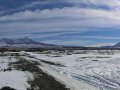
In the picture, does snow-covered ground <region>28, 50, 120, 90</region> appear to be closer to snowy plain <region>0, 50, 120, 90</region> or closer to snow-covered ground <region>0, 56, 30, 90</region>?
snowy plain <region>0, 50, 120, 90</region>

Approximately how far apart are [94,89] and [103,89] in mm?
575

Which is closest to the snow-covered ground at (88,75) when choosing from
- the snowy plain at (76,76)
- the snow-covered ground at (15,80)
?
the snowy plain at (76,76)

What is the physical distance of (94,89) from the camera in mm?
16875

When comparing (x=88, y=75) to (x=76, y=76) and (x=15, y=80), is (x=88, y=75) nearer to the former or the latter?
(x=76, y=76)

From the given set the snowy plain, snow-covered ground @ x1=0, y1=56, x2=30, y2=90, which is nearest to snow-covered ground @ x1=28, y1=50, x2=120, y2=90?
the snowy plain

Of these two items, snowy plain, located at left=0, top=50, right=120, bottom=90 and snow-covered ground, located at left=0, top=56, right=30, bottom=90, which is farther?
snowy plain, located at left=0, top=50, right=120, bottom=90

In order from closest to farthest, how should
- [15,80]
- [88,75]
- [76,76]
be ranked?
[15,80] → [76,76] → [88,75]

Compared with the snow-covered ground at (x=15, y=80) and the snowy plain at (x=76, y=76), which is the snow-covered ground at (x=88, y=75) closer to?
the snowy plain at (x=76, y=76)

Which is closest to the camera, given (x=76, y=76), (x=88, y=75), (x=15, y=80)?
(x=15, y=80)

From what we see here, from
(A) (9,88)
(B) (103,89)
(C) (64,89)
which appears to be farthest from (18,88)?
(B) (103,89)

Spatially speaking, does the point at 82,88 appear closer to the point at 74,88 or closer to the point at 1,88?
the point at 74,88

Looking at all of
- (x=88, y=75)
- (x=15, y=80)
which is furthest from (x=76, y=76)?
(x=15, y=80)

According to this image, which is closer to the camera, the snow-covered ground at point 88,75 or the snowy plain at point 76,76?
the snow-covered ground at point 88,75

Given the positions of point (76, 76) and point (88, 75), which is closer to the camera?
point (76, 76)
